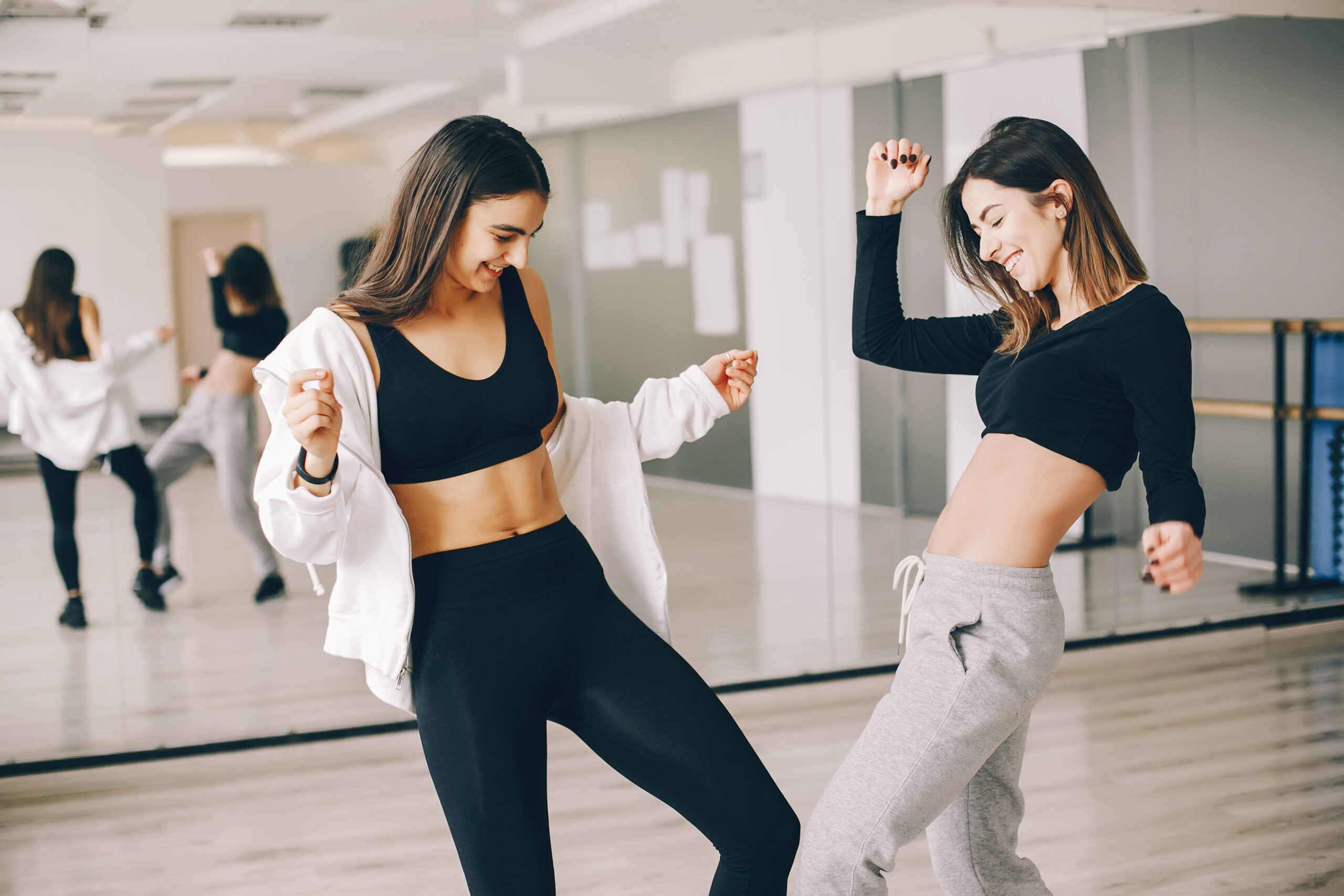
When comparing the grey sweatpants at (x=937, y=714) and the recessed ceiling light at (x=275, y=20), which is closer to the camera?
the grey sweatpants at (x=937, y=714)

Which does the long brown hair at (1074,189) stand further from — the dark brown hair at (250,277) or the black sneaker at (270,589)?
the black sneaker at (270,589)

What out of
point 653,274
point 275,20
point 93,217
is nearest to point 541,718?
point 93,217

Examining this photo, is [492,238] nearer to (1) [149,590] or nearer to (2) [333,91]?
(2) [333,91]

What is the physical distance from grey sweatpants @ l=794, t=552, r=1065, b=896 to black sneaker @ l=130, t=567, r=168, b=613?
2504mm

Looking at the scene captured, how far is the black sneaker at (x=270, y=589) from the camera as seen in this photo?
3678 mm

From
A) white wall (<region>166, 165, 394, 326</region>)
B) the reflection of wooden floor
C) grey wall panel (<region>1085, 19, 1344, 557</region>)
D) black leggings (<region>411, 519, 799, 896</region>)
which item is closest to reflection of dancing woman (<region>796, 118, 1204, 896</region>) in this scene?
black leggings (<region>411, 519, 799, 896</region>)

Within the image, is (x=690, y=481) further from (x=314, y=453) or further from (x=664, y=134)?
(x=314, y=453)

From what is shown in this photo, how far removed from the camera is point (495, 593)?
168cm

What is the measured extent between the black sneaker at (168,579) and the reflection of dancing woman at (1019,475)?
2481 millimetres

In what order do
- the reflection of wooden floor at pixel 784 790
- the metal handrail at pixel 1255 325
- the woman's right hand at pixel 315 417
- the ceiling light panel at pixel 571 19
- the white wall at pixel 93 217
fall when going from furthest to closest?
the metal handrail at pixel 1255 325 → the ceiling light panel at pixel 571 19 → the white wall at pixel 93 217 → the reflection of wooden floor at pixel 784 790 → the woman's right hand at pixel 315 417

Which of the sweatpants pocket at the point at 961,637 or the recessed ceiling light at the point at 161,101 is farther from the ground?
the recessed ceiling light at the point at 161,101

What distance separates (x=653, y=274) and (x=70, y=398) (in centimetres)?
208

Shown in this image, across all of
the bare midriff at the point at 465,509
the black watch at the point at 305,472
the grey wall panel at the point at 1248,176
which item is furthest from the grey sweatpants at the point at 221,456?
the grey wall panel at the point at 1248,176

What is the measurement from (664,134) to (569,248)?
0.54 m
